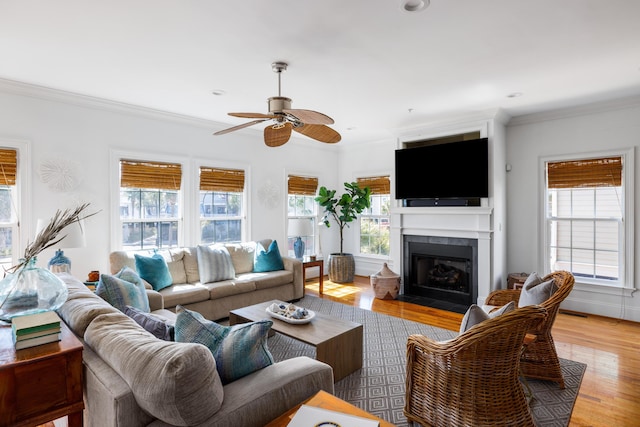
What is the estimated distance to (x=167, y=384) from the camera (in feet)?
3.90

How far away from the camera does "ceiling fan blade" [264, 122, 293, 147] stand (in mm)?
3008

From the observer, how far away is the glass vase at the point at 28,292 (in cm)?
163

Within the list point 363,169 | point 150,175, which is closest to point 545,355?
point 363,169

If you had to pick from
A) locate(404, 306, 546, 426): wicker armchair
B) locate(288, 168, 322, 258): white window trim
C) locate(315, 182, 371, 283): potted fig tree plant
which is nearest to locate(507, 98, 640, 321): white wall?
locate(315, 182, 371, 283): potted fig tree plant

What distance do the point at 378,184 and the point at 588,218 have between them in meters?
3.10

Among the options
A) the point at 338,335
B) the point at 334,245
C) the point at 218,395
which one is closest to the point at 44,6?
the point at 218,395

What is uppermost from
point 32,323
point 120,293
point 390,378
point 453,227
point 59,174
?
point 59,174

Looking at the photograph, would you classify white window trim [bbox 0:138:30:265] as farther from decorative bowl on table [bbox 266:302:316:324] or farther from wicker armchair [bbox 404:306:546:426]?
wicker armchair [bbox 404:306:546:426]

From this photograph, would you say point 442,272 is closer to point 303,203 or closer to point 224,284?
point 303,203

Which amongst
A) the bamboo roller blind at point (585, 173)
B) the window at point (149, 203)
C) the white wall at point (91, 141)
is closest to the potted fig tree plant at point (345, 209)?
the white wall at point (91, 141)

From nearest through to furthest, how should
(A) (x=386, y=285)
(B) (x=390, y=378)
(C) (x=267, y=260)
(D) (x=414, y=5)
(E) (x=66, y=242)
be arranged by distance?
(D) (x=414, y=5) → (B) (x=390, y=378) → (E) (x=66, y=242) → (C) (x=267, y=260) → (A) (x=386, y=285)

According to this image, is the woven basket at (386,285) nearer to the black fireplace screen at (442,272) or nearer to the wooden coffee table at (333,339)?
the black fireplace screen at (442,272)

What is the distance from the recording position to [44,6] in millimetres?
2156

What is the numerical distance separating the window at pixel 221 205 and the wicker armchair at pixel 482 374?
12.2 feet
